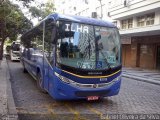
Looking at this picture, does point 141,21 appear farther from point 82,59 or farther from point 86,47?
point 82,59

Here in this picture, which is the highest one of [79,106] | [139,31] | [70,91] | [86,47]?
[139,31]

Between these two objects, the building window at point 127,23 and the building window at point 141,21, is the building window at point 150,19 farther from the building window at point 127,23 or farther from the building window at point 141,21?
the building window at point 127,23

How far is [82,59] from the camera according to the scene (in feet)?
26.7

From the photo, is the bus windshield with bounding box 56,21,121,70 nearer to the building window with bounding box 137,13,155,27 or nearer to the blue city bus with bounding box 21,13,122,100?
the blue city bus with bounding box 21,13,122,100

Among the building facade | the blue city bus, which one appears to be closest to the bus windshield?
the blue city bus

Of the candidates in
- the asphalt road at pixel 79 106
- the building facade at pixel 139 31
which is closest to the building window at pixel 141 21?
the building facade at pixel 139 31

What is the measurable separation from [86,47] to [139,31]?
16393 mm

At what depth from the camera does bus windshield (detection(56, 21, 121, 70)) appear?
8055 mm

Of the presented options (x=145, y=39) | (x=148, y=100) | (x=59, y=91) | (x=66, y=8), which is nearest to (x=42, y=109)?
(x=59, y=91)

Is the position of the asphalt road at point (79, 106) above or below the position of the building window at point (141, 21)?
below

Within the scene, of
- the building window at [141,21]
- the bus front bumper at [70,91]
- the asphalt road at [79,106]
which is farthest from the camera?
the building window at [141,21]

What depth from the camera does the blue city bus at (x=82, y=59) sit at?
26.2 feet

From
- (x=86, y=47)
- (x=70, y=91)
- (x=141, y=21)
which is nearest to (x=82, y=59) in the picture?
(x=86, y=47)

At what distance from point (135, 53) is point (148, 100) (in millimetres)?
18298
